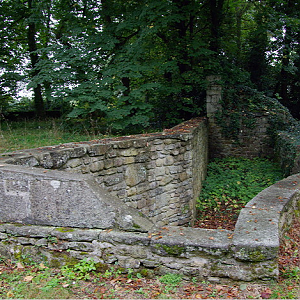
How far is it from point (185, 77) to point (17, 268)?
26.1 feet

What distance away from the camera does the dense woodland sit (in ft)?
27.1

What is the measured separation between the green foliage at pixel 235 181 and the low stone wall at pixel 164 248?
16.4ft

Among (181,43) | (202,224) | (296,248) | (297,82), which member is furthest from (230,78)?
(296,248)

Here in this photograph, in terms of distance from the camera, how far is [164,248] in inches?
114

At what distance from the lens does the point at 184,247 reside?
9.40 ft

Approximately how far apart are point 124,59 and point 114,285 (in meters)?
6.82

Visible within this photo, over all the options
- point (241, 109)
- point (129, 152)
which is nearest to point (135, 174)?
point (129, 152)

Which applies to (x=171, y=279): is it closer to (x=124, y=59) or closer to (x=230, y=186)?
(x=230, y=186)

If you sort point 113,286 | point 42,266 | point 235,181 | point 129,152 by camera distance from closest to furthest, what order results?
point 113,286, point 42,266, point 129,152, point 235,181

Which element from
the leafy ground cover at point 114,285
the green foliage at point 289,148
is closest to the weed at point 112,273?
the leafy ground cover at point 114,285

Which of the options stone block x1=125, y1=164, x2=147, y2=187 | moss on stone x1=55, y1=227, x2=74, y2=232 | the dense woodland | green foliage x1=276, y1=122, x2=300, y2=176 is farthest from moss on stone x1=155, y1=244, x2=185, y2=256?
green foliage x1=276, y1=122, x2=300, y2=176

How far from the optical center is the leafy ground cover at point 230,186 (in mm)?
7593

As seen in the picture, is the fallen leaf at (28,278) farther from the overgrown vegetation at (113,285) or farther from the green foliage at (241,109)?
the green foliage at (241,109)

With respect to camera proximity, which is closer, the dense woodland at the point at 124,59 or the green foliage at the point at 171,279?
the green foliage at the point at 171,279
